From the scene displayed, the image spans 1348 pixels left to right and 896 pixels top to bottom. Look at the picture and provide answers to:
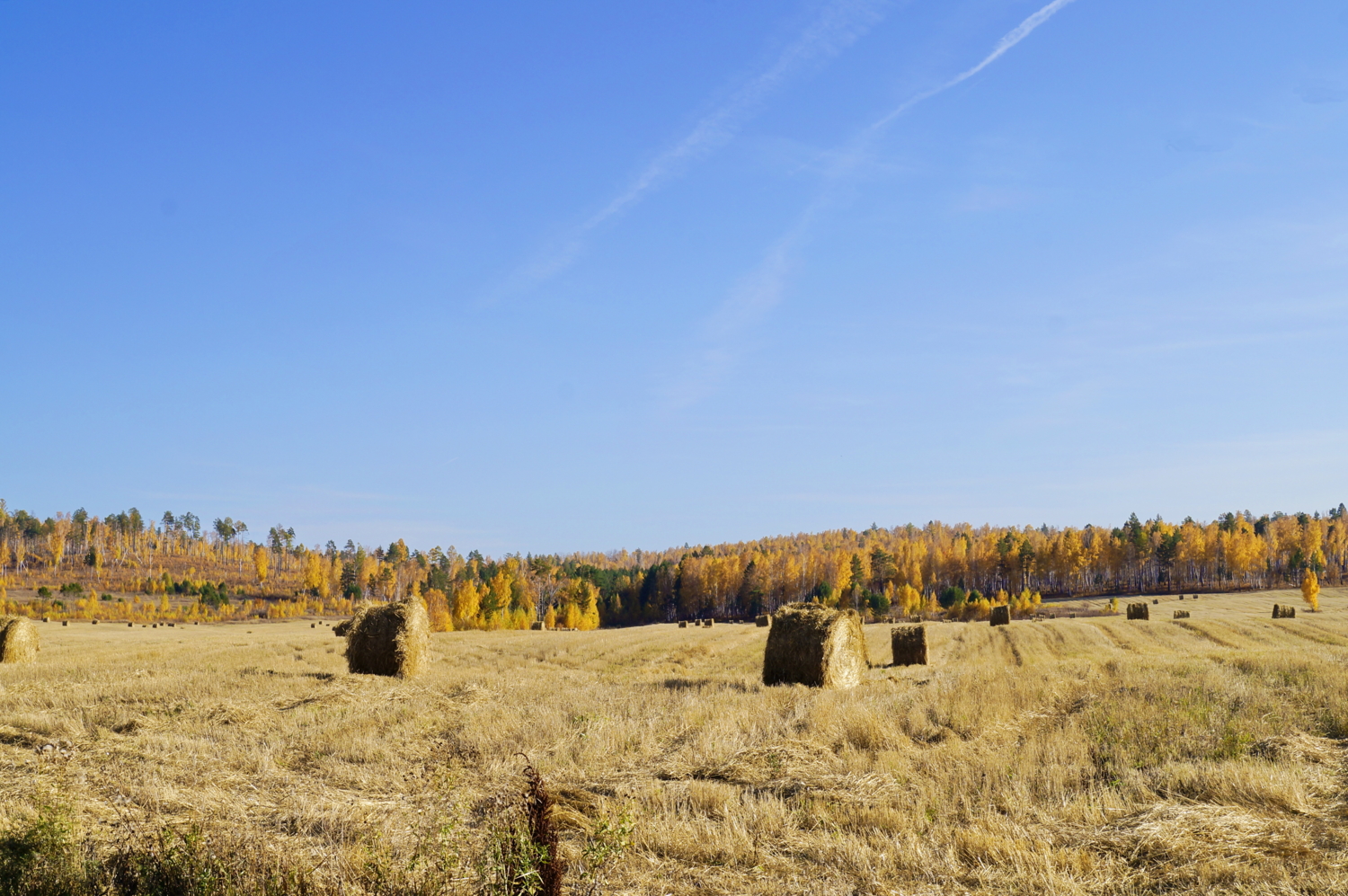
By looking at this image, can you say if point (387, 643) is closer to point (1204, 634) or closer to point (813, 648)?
point (813, 648)

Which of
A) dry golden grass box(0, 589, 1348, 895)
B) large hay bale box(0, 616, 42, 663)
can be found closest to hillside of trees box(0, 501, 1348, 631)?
large hay bale box(0, 616, 42, 663)

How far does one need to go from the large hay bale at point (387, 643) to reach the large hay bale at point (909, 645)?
17.9 metres

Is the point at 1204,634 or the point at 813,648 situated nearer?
the point at 813,648

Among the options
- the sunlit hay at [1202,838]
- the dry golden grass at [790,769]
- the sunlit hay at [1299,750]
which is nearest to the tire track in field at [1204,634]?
the dry golden grass at [790,769]

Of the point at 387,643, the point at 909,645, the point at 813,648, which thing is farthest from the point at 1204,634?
the point at 387,643

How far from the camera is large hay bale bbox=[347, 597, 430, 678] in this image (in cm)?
2414

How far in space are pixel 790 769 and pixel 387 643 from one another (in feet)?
54.8

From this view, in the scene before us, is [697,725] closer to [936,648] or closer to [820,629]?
[820,629]

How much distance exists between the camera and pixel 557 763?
11.3m

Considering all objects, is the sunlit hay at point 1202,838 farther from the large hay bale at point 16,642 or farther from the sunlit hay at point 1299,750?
the large hay bale at point 16,642

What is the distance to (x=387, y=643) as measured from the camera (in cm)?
2427

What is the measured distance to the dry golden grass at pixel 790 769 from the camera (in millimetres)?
7207

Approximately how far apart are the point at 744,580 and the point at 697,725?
476 ft

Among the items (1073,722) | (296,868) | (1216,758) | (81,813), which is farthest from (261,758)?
(1216,758)
